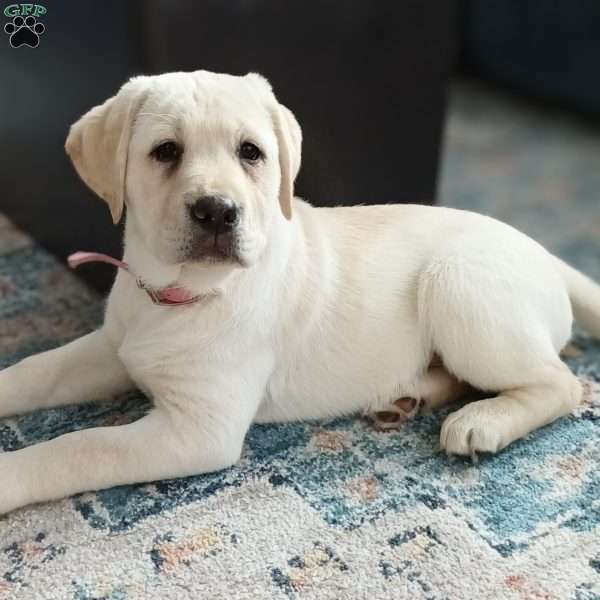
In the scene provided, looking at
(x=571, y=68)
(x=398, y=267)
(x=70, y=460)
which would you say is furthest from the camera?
(x=571, y=68)

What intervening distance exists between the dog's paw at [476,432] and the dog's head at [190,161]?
1.76 feet

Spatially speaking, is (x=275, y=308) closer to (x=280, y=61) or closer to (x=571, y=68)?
(x=280, y=61)

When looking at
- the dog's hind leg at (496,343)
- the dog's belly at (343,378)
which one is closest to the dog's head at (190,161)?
the dog's belly at (343,378)

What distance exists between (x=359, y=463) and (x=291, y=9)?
3.48 ft

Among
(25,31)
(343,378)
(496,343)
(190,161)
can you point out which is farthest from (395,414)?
(25,31)

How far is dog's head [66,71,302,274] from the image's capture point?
1.46 meters

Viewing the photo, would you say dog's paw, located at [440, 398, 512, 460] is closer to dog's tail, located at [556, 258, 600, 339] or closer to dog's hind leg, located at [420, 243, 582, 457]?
dog's hind leg, located at [420, 243, 582, 457]

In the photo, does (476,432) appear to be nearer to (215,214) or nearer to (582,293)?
(582,293)

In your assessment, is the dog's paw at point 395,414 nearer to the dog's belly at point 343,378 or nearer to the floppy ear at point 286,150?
the dog's belly at point 343,378

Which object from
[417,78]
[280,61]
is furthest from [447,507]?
[417,78]

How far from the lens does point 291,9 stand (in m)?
2.05

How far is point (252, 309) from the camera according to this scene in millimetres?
1661

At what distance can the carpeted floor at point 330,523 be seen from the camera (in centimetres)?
142

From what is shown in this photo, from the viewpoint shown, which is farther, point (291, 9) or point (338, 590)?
point (291, 9)
